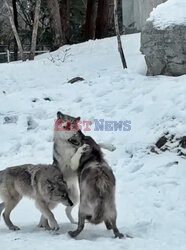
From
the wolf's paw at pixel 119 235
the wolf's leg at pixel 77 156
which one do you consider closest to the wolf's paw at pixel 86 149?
the wolf's leg at pixel 77 156

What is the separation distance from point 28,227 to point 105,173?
1554 mm

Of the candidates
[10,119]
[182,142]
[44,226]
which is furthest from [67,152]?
[10,119]

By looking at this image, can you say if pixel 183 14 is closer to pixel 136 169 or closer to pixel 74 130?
pixel 136 169

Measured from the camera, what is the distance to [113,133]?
1042cm

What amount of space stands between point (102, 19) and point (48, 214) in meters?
19.1

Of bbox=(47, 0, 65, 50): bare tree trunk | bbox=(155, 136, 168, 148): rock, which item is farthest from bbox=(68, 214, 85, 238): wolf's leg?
bbox=(47, 0, 65, 50): bare tree trunk

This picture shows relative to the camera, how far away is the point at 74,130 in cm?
692

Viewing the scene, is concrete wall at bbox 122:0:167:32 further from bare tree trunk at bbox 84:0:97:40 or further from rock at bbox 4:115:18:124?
rock at bbox 4:115:18:124

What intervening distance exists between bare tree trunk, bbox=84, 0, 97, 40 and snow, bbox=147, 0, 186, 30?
39.0ft

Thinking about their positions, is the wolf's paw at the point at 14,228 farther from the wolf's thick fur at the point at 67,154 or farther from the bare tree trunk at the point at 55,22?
the bare tree trunk at the point at 55,22

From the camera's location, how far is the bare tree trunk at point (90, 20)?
24328 mm

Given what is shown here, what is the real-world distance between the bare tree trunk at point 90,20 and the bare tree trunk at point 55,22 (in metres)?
3.05

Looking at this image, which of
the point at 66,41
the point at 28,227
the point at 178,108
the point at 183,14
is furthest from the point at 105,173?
the point at 66,41

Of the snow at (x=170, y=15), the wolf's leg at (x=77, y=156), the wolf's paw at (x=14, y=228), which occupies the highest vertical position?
the snow at (x=170, y=15)
